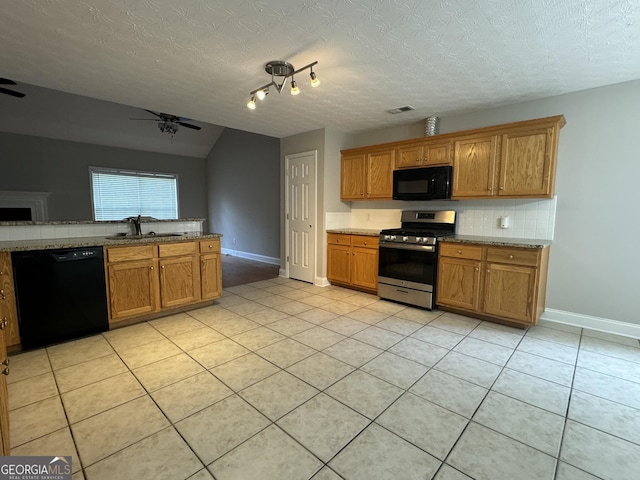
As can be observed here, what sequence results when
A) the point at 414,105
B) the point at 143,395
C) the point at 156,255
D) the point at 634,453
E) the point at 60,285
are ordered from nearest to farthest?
1. the point at 634,453
2. the point at 143,395
3. the point at 60,285
4. the point at 156,255
5. the point at 414,105

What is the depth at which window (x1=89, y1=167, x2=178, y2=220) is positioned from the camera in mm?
6778

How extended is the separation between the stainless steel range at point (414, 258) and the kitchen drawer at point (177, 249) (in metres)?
2.40

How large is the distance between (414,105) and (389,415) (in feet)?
10.8

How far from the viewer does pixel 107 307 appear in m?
2.94

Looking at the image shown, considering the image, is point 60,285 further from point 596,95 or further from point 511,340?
point 596,95

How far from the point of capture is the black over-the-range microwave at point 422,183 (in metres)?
3.68

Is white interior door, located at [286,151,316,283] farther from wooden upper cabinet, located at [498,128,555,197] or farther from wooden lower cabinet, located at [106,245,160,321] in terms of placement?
wooden upper cabinet, located at [498,128,555,197]

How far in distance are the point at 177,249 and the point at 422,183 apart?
312 cm

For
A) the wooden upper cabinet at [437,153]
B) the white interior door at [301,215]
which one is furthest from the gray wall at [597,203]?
the white interior door at [301,215]

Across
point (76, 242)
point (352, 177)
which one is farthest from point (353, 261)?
point (76, 242)

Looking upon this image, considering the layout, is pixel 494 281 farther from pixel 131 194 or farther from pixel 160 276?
pixel 131 194

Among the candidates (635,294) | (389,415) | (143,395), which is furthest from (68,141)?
(635,294)

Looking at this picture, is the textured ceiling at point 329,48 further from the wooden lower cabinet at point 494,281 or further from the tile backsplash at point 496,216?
the wooden lower cabinet at point 494,281

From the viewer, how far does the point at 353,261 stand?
4.42 m
